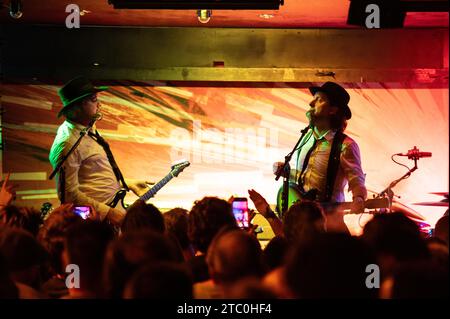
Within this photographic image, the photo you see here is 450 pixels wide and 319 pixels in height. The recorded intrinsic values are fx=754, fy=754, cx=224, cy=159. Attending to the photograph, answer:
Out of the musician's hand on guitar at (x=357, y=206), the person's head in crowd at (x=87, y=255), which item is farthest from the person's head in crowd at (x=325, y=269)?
the musician's hand on guitar at (x=357, y=206)

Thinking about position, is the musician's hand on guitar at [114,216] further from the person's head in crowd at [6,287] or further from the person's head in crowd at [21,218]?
the person's head in crowd at [6,287]

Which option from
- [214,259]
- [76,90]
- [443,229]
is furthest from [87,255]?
[76,90]

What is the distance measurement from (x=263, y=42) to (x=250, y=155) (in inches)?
50.2

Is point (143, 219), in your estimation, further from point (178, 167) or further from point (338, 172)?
point (178, 167)

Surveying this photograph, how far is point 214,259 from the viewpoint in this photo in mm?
3166

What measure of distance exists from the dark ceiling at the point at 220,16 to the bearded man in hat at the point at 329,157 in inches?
44.2

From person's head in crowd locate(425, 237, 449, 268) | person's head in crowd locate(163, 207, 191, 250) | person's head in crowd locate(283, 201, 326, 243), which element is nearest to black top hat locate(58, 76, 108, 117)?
person's head in crowd locate(163, 207, 191, 250)

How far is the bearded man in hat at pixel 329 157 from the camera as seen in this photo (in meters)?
6.46

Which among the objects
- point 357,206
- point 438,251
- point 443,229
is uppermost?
point 357,206

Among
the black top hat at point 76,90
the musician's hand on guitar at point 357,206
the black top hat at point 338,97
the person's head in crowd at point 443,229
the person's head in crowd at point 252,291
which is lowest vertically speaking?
the person's head in crowd at point 252,291

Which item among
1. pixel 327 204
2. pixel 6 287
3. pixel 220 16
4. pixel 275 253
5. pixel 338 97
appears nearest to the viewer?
pixel 6 287

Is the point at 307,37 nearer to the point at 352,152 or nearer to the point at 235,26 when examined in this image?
the point at 235,26

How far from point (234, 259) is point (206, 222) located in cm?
115
